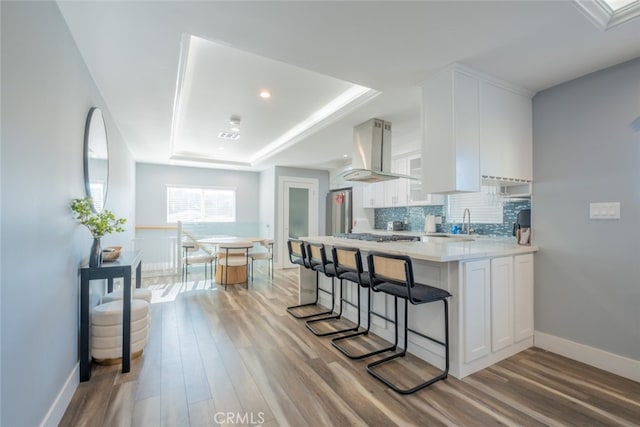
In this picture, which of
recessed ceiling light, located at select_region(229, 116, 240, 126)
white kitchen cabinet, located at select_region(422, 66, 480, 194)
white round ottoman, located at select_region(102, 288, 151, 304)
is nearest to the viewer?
white kitchen cabinet, located at select_region(422, 66, 480, 194)

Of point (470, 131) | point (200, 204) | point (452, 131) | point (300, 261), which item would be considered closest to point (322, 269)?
point (300, 261)

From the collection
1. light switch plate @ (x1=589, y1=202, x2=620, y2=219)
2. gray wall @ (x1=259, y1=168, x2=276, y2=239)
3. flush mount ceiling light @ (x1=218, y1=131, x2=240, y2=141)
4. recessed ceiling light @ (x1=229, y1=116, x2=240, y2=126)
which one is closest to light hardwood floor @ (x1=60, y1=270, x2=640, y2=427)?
light switch plate @ (x1=589, y1=202, x2=620, y2=219)

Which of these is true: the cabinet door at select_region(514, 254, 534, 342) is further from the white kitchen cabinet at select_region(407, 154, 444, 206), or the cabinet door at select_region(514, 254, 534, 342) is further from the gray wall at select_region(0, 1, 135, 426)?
the gray wall at select_region(0, 1, 135, 426)

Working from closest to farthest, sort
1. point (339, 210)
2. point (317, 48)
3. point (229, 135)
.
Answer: point (317, 48), point (229, 135), point (339, 210)

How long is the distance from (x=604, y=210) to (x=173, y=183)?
6889 millimetres

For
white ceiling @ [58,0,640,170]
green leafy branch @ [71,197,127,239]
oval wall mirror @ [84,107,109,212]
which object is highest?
white ceiling @ [58,0,640,170]

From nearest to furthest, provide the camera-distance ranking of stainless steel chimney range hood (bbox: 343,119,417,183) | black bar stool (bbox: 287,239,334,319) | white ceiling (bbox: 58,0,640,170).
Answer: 1. white ceiling (bbox: 58,0,640,170)
2. black bar stool (bbox: 287,239,334,319)
3. stainless steel chimney range hood (bbox: 343,119,417,183)

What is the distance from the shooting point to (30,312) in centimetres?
134

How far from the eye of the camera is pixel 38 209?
4.68ft

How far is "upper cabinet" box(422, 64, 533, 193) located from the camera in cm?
225

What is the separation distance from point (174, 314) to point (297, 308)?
4.78 feet

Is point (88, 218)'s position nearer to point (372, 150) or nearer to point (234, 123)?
point (234, 123)

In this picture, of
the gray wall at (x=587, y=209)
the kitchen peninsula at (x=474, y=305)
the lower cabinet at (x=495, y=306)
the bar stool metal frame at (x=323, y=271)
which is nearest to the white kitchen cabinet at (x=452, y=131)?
the kitchen peninsula at (x=474, y=305)

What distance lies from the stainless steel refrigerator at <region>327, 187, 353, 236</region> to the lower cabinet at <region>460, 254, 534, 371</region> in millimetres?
3522
